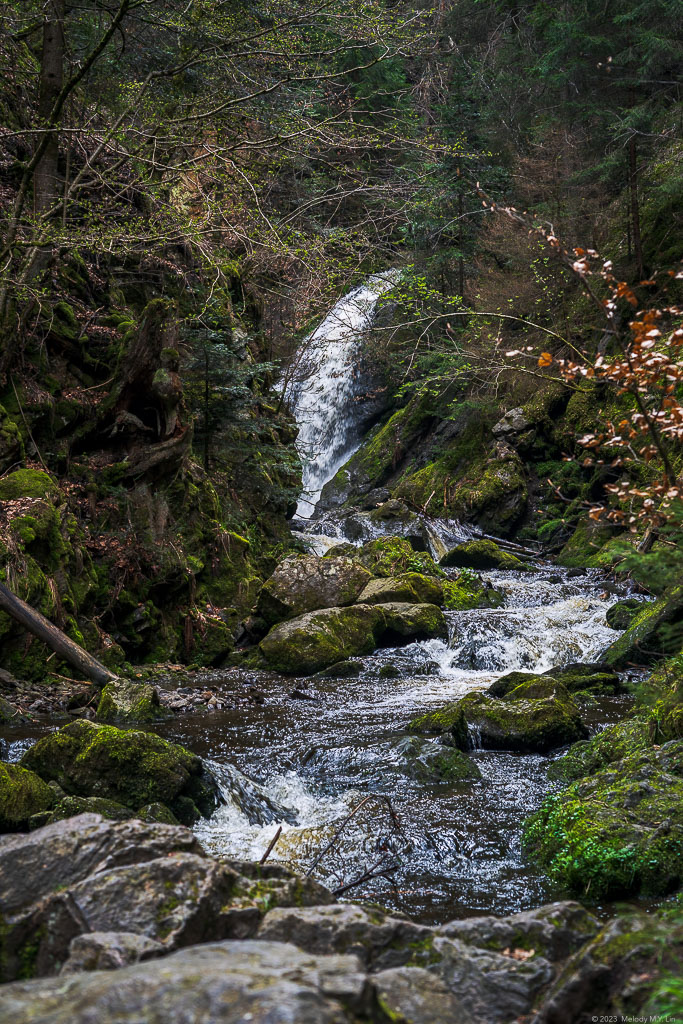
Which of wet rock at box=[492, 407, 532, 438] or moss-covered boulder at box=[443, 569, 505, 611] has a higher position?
wet rock at box=[492, 407, 532, 438]

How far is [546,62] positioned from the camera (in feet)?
66.5

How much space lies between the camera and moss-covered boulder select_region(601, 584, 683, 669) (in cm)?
641

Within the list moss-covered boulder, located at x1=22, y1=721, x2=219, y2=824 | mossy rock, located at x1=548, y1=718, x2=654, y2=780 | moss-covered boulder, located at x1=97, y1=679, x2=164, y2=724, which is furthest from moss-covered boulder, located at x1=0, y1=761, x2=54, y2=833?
mossy rock, located at x1=548, y1=718, x2=654, y2=780

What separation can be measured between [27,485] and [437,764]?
6.17m

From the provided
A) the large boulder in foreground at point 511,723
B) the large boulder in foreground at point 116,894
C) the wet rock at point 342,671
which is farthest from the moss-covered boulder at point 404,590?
the large boulder in foreground at point 116,894

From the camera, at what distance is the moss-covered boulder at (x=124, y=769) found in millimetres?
5191

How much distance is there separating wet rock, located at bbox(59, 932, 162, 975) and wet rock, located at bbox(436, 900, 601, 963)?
992mm

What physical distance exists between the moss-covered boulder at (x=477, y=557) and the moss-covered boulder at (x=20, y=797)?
1301 centimetres

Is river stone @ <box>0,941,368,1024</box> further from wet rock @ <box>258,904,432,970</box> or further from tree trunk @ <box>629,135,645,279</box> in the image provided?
tree trunk @ <box>629,135,645,279</box>

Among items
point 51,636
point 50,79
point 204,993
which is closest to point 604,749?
point 204,993

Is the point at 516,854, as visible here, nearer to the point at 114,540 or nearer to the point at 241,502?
the point at 114,540

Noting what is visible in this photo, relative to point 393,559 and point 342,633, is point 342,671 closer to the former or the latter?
point 342,633

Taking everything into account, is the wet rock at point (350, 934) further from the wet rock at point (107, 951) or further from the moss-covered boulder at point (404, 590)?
the moss-covered boulder at point (404, 590)

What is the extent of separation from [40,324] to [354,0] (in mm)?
6227
